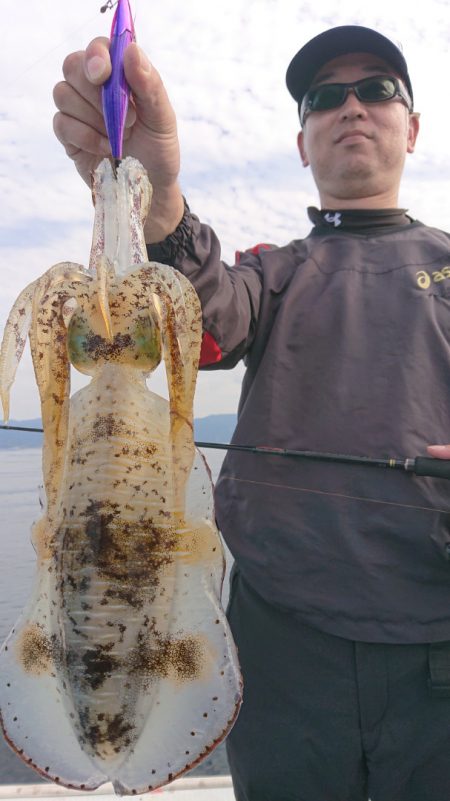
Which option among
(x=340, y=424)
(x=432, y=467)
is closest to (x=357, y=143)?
(x=340, y=424)

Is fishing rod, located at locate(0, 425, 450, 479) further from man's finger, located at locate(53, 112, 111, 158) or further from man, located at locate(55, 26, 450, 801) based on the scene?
man's finger, located at locate(53, 112, 111, 158)

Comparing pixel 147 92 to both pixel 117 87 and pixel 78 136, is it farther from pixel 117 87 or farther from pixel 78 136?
pixel 78 136

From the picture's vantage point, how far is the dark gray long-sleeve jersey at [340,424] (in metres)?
2.75

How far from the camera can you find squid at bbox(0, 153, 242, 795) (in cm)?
159

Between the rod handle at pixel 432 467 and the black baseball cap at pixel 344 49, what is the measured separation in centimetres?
251

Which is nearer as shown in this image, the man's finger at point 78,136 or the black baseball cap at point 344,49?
the man's finger at point 78,136

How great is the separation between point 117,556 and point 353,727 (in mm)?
1805

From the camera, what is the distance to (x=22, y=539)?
11383mm

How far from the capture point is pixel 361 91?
3.54 meters

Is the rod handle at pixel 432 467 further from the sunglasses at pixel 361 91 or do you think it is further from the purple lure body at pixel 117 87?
the sunglasses at pixel 361 91

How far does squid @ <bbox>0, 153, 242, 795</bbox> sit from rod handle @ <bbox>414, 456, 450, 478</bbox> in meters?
1.42

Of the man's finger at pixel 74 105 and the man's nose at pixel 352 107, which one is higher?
the man's nose at pixel 352 107

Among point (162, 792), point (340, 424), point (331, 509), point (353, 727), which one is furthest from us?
point (162, 792)

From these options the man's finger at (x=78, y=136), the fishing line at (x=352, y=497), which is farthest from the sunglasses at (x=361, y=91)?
the fishing line at (x=352, y=497)
